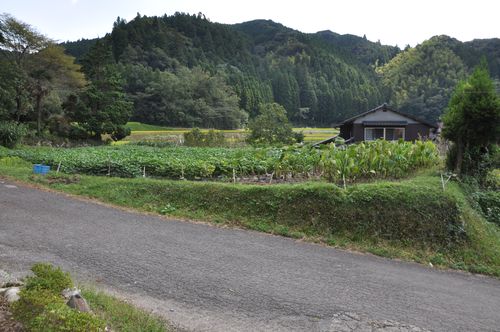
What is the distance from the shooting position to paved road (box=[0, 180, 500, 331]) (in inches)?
191

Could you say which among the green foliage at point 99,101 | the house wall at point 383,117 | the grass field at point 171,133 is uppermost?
the green foliage at point 99,101

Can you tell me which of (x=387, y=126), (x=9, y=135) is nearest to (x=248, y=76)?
(x=387, y=126)

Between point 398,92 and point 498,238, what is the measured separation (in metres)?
91.1

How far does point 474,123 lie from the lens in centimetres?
1130

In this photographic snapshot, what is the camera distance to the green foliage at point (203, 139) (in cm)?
3412

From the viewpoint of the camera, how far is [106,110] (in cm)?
3503

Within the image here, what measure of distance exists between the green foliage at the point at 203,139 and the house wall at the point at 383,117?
438 inches

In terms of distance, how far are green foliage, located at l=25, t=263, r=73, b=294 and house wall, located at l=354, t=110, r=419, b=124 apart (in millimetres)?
27331

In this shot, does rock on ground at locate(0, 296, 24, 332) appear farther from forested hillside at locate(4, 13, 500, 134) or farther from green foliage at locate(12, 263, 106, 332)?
forested hillside at locate(4, 13, 500, 134)

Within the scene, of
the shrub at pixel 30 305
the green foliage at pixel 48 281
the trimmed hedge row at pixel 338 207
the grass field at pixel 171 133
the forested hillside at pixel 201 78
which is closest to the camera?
the shrub at pixel 30 305

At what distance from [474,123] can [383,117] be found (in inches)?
722

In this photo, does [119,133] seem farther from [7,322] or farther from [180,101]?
[7,322]

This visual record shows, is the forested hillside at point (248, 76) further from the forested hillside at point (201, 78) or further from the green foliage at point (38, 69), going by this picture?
the green foliage at point (38, 69)

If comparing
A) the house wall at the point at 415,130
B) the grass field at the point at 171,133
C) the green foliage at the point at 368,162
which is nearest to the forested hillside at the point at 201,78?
the grass field at the point at 171,133
